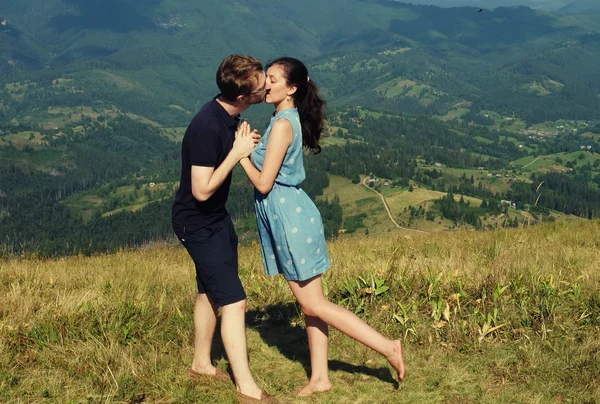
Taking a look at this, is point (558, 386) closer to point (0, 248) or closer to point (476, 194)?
point (0, 248)

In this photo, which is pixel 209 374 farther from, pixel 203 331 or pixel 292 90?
pixel 292 90

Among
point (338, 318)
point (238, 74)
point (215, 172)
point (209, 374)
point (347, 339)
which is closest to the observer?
point (238, 74)

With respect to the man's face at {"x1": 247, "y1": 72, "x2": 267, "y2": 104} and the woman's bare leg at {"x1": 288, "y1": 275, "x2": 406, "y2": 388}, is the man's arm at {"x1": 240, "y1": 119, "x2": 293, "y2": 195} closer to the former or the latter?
the man's face at {"x1": 247, "y1": 72, "x2": 267, "y2": 104}

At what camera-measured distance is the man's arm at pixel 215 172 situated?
4469mm

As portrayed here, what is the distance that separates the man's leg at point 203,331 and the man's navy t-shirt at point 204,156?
953 mm

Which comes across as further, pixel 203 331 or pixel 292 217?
pixel 203 331

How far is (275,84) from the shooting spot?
4852 mm

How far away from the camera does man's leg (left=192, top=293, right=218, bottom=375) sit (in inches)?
211

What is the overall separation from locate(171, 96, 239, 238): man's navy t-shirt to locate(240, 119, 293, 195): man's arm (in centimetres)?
25

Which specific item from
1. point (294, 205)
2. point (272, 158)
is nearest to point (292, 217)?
point (294, 205)

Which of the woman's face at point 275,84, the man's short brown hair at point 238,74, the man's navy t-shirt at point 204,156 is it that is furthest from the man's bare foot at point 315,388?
the man's short brown hair at point 238,74

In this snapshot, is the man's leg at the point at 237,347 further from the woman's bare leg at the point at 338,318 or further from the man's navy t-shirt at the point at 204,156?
the man's navy t-shirt at the point at 204,156

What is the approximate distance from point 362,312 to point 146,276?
11.3ft

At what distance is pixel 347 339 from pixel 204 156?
3.10 meters
